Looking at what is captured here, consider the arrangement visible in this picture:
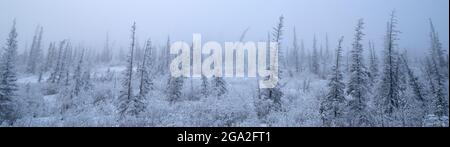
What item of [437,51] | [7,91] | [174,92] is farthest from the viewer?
[437,51]

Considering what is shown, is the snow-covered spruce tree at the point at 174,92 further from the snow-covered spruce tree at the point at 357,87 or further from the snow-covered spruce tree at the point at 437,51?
the snow-covered spruce tree at the point at 437,51

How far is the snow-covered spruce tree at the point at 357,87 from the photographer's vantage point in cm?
1683

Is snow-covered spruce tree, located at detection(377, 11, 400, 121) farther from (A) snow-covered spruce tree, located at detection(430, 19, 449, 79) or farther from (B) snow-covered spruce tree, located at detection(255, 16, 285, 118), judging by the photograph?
(A) snow-covered spruce tree, located at detection(430, 19, 449, 79)

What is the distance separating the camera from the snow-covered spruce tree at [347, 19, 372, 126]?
663 inches

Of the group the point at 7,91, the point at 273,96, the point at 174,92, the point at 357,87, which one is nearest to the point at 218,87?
the point at 174,92

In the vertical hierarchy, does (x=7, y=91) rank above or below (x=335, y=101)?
above

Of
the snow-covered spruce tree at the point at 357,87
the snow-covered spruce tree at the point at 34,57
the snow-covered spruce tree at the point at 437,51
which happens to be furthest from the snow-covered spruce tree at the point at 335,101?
the snow-covered spruce tree at the point at 34,57

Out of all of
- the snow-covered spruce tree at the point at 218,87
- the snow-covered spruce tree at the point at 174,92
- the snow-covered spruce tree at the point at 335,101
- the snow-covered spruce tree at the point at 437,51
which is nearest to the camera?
the snow-covered spruce tree at the point at 335,101

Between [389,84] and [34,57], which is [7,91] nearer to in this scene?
[389,84]

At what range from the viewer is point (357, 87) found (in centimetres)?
1775
